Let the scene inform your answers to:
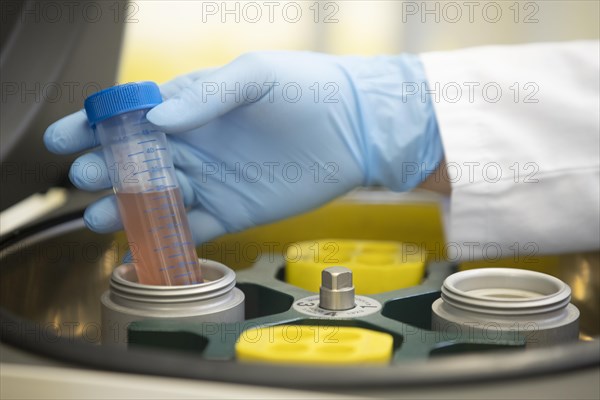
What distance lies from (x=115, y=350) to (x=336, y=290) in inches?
10.4

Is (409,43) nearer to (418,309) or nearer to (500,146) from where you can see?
(500,146)

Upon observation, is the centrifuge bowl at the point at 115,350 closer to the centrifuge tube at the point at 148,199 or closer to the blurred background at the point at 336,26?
the centrifuge tube at the point at 148,199

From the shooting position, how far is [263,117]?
889 mm

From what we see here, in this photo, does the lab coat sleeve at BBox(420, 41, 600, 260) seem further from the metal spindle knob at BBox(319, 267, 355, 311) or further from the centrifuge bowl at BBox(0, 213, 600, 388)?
the metal spindle knob at BBox(319, 267, 355, 311)

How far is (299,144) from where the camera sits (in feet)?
3.01

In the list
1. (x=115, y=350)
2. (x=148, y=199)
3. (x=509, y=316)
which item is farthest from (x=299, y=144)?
(x=115, y=350)

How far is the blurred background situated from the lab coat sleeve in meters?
1.12

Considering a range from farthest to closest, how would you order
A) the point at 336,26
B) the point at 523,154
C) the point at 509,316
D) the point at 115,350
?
the point at 336,26 < the point at 523,154 < the point at 509,316 < the point at 115,350

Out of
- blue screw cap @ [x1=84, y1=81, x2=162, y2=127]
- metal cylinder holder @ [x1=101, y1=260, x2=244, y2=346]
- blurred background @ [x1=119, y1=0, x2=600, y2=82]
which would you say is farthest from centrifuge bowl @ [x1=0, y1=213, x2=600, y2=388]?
blurred background @ [x1=119, y1=0, x2=600, y2=82]

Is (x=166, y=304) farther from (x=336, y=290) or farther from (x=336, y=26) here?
(x=336, y=26)

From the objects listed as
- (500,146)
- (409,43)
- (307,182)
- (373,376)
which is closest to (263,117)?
(307,182)

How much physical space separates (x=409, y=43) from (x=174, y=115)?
172 cm

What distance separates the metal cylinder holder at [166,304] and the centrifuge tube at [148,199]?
0.03m

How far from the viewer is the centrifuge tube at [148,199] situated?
713mm
